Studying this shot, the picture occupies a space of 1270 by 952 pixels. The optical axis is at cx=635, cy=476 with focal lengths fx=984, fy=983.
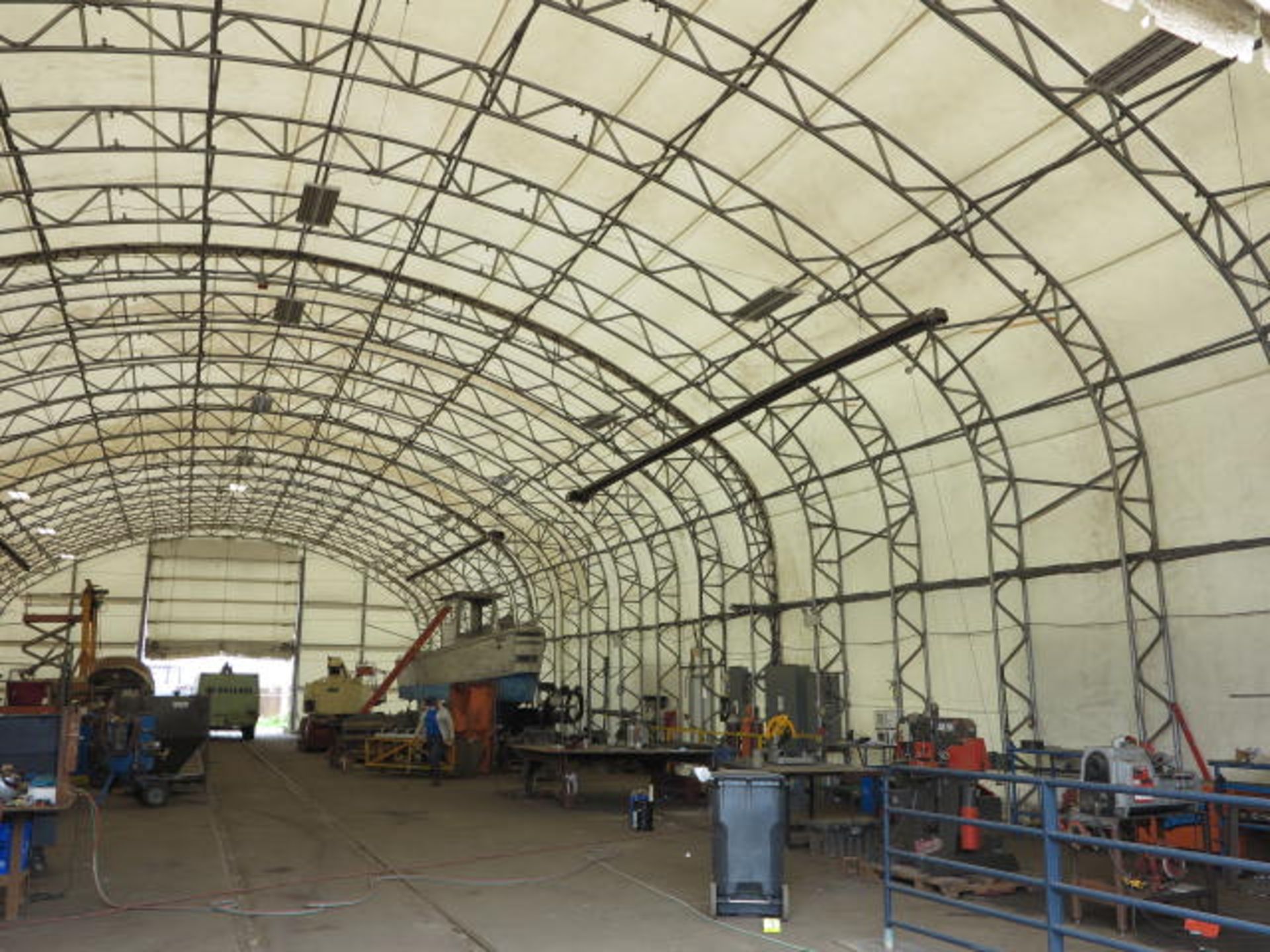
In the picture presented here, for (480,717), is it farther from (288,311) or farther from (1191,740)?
(1191,740)

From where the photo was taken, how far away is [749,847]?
10.3m

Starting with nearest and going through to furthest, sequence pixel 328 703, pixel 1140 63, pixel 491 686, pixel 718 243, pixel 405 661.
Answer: pixel 1140 63 → pixel 718 243 → pixel 491 686 → pixel 405 661 → pixel 328 703

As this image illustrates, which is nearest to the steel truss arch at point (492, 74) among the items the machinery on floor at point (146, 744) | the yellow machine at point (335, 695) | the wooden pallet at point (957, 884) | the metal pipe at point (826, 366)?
the metal pipe at point (826, 366)

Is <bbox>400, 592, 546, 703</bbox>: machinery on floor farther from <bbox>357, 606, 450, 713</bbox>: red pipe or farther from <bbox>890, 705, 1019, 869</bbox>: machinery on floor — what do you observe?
<bbox>890, 705, 1019, 869</bbox>: machinery on floor

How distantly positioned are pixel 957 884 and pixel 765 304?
1203 cm

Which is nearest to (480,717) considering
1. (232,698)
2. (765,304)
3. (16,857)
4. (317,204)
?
(765,304)

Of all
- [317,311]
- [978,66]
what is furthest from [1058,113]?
[317,311]

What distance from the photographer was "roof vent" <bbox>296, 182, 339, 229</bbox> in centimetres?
1895

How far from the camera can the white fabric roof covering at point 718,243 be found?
45.4 feet

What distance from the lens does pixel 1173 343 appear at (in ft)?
51.5

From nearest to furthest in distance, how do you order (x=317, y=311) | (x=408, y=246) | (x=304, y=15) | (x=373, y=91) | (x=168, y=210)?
(x=304, y=15) < (x=373, y=91) < (x=168, y=210) < (x=408, y=246) < (x=317, y=311)

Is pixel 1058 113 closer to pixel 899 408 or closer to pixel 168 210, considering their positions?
pixel 899 408

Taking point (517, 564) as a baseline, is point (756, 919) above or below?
below

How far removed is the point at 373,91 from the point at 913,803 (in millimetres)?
14085
